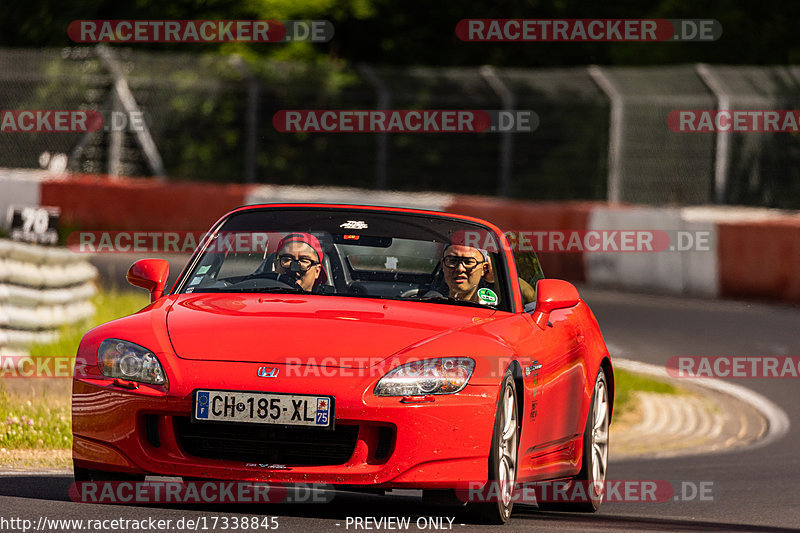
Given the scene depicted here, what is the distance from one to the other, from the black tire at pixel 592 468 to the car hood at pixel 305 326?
1121 millimetres

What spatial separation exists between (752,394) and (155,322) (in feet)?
27.3

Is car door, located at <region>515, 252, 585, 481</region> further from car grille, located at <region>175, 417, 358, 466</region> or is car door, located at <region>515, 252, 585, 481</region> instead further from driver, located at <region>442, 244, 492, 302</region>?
car grille, located at <region>175, 417, 358, 466</region>

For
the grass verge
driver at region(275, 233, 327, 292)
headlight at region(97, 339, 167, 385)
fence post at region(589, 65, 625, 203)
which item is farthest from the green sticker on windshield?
fence post at region(589, 65, 625, 203)

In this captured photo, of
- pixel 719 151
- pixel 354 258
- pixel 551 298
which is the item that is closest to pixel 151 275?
pixel 354 258

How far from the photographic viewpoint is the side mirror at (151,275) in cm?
805

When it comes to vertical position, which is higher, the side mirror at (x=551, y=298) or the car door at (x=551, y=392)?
the side mirror at (x=551, y=298)

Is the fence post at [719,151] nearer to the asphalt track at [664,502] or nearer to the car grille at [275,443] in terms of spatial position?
the asphalt track at [664,502]

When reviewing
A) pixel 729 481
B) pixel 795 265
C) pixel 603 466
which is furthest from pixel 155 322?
pixel 795 265

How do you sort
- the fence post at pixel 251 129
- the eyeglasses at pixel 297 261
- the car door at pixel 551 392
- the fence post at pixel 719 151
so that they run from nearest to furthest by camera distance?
the car door at pixel 551 392
the eyeglasses at pixel 297 261
the fence post at pixel 719 151
the fence post at pixel 251 129

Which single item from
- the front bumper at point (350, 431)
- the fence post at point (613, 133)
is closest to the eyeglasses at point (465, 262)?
the front bumper at point (350, 431)

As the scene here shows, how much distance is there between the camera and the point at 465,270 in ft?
26.6

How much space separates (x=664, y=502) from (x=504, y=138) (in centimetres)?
1472

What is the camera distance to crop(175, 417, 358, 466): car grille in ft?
22.0

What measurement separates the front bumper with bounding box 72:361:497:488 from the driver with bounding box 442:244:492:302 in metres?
1.25
